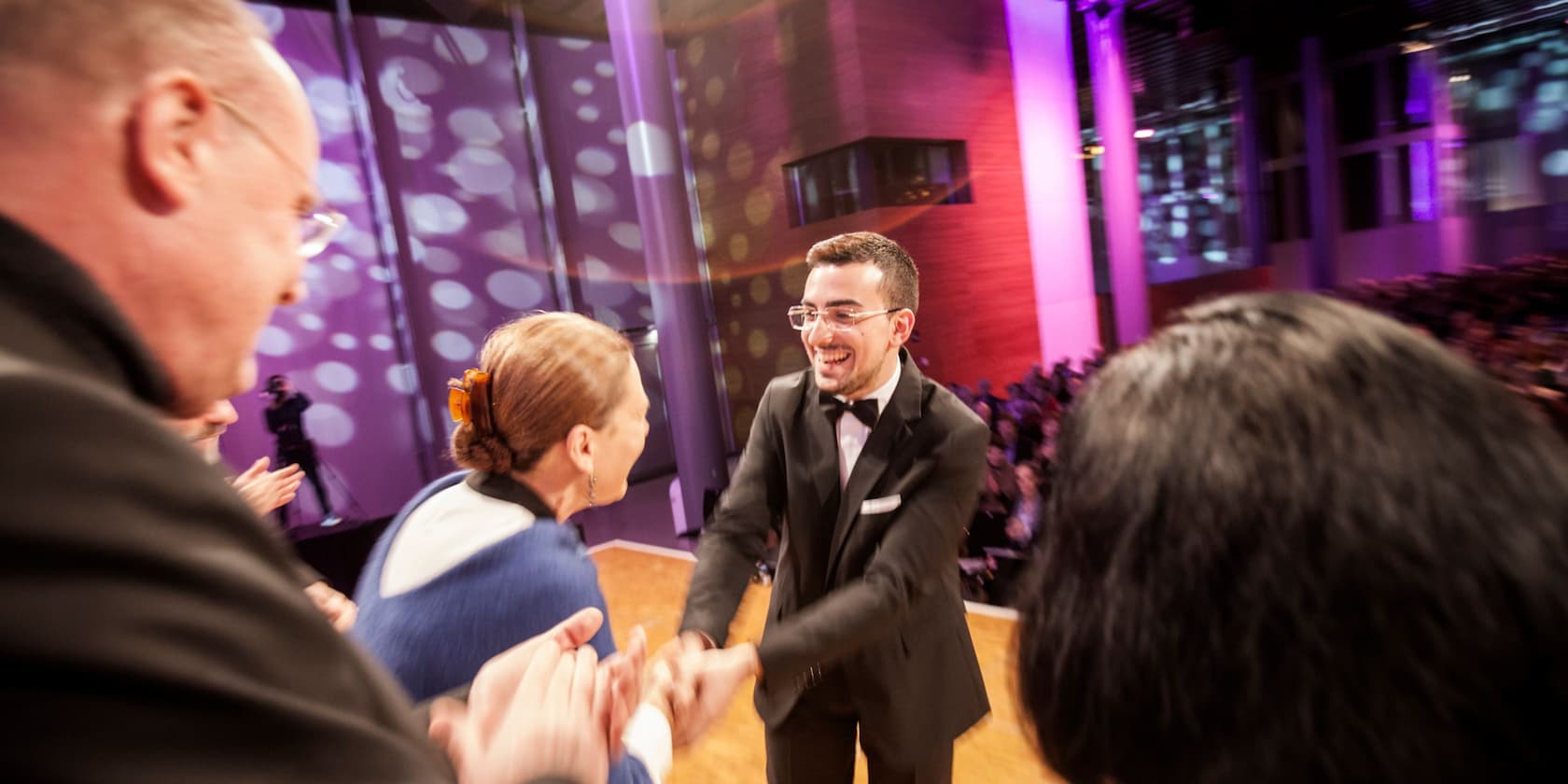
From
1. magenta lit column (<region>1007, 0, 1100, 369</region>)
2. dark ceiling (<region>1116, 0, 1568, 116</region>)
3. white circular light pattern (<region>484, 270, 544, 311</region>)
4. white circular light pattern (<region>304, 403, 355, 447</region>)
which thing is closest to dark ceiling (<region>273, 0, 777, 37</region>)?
white circular light pattern (<region>484, 270, 544, 311</region>)

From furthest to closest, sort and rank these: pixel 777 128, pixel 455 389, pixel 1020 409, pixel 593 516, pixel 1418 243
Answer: pixel 1418 243 < pixel 593 516 < pixel 777 128 < pixel 1020 409 < pixel 455 389

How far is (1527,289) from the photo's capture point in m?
7.30

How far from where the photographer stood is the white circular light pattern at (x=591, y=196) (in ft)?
30.6

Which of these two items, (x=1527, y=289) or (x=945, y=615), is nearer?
(x=945, y=615)

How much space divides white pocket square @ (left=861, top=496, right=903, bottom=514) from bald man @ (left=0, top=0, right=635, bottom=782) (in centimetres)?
106

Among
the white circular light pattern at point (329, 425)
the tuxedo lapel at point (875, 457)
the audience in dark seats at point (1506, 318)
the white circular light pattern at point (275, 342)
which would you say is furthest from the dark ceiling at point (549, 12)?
the tuxedo lapel at point (875, 457)

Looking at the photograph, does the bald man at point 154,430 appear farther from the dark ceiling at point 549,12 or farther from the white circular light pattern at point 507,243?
the white circular light pattern at point 507,243

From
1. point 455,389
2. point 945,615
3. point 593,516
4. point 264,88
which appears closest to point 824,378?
point 945,615

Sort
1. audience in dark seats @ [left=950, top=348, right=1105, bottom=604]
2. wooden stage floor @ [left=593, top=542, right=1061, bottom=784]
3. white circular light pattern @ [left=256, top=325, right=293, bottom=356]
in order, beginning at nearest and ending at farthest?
wooden stage floor @ [left=593, top=542, right=1061, bottom=784] → audience in dark seats @ [left=950, top=348, right=1105, bottom=604] → white circular light pattern @ [left=256, top=325, right=293, bottom=356]

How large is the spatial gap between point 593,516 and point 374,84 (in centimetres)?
500

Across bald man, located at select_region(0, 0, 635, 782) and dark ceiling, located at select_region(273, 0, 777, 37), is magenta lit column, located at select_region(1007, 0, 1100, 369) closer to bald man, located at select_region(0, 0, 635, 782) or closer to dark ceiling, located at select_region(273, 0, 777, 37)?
dark ceiling, located at select_region(273, 0, 777, 37)

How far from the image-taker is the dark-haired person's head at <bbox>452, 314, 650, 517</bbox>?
1416 mm

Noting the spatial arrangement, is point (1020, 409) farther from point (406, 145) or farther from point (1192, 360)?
point (406, 145)

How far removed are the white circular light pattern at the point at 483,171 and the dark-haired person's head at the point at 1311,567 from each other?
9127mm
